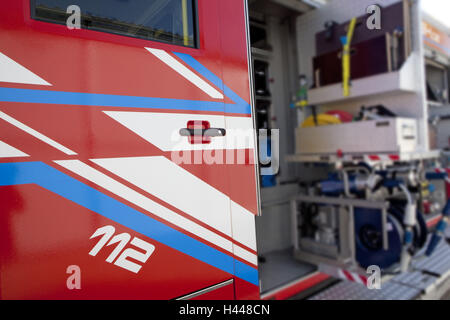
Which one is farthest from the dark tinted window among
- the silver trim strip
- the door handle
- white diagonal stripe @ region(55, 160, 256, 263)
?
the silver trim strip

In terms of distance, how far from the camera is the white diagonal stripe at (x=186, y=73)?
1.25 meters

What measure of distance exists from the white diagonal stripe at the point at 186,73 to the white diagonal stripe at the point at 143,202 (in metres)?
0.48

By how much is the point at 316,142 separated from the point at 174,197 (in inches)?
88.8

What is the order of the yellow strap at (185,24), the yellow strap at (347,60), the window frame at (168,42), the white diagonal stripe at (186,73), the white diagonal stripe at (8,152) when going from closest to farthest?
the white diagonal stripe at (8,152) → the window frame at (168,42) → the white diagonal stripe at (186,73) → the yellow strap at (185,24) → the yellow strap at (347,60)

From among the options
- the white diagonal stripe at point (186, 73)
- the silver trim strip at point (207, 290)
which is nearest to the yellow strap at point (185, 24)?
the white diagonal stripe at point (186, 73)

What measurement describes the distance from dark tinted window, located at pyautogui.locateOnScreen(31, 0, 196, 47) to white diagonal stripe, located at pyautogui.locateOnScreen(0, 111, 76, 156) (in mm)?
343

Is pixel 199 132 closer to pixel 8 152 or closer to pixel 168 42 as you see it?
pixel 168 42

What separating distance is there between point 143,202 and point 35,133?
0.40 m

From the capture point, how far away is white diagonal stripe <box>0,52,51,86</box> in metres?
0.96

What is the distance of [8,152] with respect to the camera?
3.12 feet

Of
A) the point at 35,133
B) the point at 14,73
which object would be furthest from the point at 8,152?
the point at 14,73

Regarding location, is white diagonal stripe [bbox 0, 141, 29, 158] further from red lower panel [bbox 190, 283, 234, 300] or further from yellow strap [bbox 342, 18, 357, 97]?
yellow strap [bbox 342, 18, 357, 97]

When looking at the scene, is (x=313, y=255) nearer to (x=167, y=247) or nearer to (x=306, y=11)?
(x=167, y=247)

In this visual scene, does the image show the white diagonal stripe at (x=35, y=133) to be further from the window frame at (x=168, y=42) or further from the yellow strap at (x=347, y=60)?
the yellow strap at (x=347, y=60)
